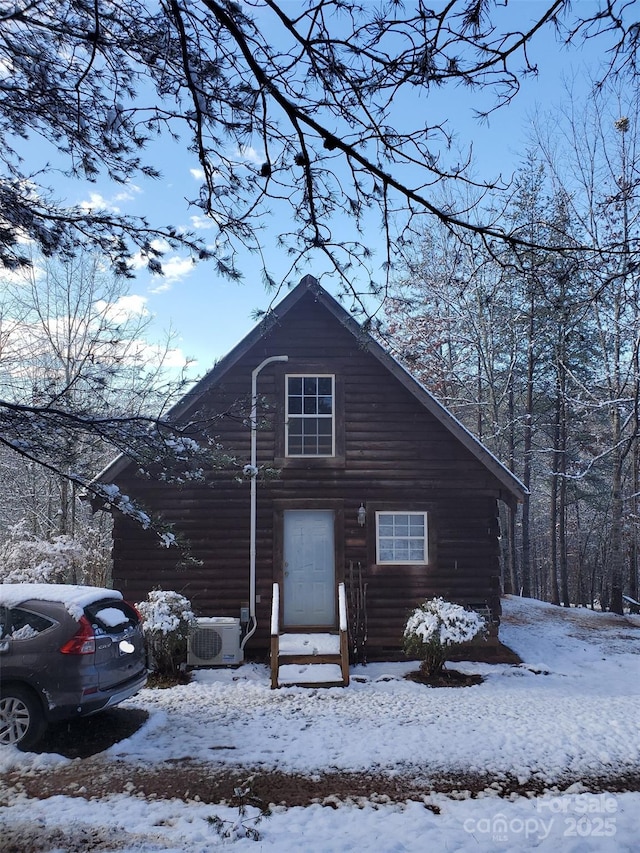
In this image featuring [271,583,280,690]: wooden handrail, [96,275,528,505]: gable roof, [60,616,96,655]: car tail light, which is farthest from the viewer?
[96,275,528,505]: gable roof

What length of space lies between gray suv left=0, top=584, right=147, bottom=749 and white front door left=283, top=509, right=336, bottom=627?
182 inches

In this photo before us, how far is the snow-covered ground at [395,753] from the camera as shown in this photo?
4848 mm

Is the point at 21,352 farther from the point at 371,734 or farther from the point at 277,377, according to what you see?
the point at 371,734

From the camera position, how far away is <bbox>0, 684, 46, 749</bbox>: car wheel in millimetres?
6414

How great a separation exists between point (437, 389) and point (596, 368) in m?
5.95

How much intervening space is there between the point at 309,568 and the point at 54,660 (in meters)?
5.73

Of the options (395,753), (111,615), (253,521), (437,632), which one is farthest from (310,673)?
(111,615)

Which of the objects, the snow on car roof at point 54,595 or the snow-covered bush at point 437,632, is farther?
the snow-covered bush at point 437,632

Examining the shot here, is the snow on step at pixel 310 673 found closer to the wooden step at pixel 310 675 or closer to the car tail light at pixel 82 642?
the wooden step at pixel 310 675

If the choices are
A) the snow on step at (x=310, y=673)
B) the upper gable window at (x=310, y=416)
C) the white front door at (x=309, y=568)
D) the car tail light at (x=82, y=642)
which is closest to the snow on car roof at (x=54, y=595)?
the car tail light at (x=82, y=642)

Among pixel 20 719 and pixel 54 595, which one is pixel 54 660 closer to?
pixel 20 719

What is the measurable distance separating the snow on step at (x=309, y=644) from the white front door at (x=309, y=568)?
0.44 metres

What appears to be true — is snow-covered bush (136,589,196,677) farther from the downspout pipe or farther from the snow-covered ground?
the downspout pipe

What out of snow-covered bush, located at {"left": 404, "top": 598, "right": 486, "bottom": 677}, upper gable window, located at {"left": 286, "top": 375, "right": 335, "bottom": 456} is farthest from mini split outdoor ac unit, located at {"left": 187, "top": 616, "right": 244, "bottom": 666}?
upper gable window, located at {"left": 286, "top": 375, "right": 335, "bottom": 456}
